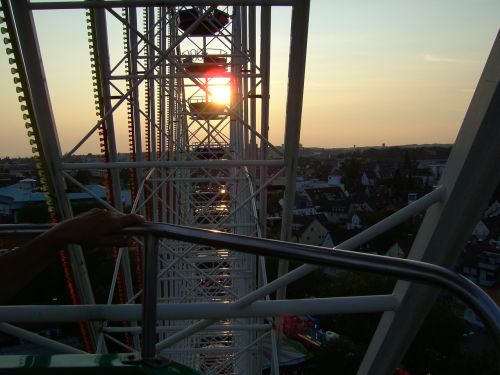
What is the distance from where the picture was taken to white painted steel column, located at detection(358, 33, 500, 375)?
2.13 meters

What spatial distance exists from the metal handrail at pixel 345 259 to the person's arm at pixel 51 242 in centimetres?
6

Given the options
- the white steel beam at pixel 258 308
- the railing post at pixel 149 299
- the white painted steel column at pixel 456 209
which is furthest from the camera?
the white steel beam at pixel 258 308

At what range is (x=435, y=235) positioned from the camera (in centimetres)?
243

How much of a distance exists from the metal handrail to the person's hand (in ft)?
0.12

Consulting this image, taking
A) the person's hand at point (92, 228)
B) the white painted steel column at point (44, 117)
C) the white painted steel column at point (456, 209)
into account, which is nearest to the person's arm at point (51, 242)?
the person's hand at point (92, 228)

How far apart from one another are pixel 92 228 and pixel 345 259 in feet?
2.06

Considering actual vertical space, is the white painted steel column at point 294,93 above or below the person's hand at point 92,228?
above

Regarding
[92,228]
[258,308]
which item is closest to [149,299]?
[92,228]

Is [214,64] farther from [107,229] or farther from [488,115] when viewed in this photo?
[107,229]

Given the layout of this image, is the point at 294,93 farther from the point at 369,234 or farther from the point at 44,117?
the point at 44,117

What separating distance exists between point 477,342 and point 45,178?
15.2 metres

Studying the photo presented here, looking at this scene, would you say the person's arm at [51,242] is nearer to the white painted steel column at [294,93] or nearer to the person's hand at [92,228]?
the person's hand at [92,228]

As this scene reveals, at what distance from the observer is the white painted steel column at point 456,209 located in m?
2.13

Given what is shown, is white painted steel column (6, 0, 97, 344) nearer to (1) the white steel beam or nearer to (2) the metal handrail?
(1) the white steel beam
